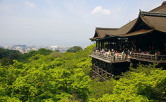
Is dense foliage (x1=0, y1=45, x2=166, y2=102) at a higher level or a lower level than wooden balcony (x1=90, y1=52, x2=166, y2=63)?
lower

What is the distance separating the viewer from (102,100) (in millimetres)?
10273

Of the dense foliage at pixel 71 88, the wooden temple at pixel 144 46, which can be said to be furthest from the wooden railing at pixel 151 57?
the dense foliage at pixel 71 88

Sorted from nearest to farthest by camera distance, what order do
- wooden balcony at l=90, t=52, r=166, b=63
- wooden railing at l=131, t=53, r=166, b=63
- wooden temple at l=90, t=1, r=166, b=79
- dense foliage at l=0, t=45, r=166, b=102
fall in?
dense foliage at l=0, t=45, r=166, b=102
wooden railing at l=131, t=53, r=166, b=63
wooden balcony at l=90, t=52, r=166, b=63
wooden temple at l=90, t=1, r=166, b=79

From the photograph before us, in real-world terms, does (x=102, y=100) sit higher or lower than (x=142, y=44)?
lower

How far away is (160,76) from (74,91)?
7465mm

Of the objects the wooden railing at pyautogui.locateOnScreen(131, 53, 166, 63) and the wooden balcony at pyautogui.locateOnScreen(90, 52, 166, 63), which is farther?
the wooden balcony at pyautogui.locateOnScreen(90, 52, 166, 63)

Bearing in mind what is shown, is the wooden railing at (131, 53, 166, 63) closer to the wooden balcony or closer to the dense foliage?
the wooden balcony

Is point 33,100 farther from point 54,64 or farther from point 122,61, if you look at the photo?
point 54,64

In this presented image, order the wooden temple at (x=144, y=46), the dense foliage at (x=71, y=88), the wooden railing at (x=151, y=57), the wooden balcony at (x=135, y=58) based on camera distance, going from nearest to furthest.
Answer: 1. the dense foliage at (x=71, y=88)
2. the wooden railing at (x=151, y=57)
3. the wooden balcony at (x=135, y=58)
4. the wooden temple at (x=144, y=46)

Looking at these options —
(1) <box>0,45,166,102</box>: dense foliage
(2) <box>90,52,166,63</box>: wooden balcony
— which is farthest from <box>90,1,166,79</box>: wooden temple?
(1) <box>0,45,166,102</box>: dense foliage

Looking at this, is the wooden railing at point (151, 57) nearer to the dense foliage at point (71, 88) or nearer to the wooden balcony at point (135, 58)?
the wooden balcony at point (135, 58)

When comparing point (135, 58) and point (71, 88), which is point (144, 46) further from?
point (71, 88)

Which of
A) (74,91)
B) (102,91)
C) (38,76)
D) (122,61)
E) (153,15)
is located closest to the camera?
(38,76)

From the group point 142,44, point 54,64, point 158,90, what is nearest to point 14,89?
point 158,90
